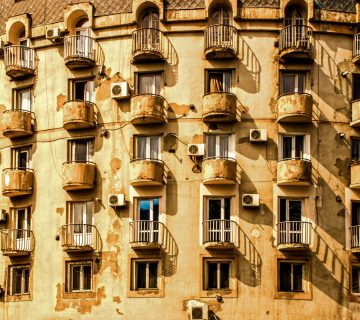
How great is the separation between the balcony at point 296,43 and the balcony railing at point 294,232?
7.38m

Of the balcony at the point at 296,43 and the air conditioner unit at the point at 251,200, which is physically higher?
the balcony at the point at 296,43

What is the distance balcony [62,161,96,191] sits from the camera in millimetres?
42125

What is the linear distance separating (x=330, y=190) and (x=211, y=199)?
205 inches

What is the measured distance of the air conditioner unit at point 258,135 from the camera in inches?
1638

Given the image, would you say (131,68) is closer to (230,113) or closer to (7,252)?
(230,113)

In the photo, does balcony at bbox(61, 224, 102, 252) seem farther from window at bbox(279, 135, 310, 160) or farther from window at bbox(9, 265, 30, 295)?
window at bbox(279, 135, 310, 160)

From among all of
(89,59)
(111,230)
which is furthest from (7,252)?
(89,59)

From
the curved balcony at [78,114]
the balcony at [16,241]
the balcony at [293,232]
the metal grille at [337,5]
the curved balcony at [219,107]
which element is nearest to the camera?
the balcony at [293,232]

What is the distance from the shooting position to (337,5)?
43.2m

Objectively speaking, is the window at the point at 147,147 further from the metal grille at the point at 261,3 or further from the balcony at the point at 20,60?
the metal grille at the point at 261,3

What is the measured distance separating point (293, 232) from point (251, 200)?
7.41 ft

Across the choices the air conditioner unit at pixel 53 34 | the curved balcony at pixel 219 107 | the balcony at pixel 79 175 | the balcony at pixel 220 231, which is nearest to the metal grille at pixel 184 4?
the curved balcony at pixel 219 107

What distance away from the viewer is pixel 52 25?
147 feet

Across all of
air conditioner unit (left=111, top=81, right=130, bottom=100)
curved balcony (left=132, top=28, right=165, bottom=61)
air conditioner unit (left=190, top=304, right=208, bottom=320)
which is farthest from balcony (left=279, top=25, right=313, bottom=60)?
air conditioner unit (left=190, top=304, right=208, bottom=320)
